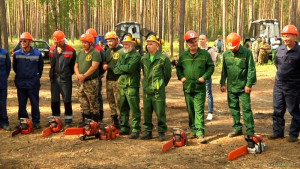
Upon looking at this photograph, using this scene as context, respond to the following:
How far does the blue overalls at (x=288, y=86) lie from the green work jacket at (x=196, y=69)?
1267 millimetres

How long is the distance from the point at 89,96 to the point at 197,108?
2271 mm

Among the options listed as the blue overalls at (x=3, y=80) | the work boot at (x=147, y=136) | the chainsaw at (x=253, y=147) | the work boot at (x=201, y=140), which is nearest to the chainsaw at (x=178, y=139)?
the work boot at (x=201, y=140)

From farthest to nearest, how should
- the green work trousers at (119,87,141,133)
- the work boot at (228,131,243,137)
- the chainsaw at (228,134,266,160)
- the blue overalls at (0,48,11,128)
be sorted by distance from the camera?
1. the blue overalls at (0,48,11,128)
2. the work boot at (228,131,243,137)
3. the green work trousers at (119,87,141,133)
4. the chainsaw at (228,134,266,160)

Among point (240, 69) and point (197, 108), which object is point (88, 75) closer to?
point (197, 108)

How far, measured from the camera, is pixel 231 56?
21.4ft

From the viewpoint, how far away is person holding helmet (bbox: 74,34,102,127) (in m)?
6.95

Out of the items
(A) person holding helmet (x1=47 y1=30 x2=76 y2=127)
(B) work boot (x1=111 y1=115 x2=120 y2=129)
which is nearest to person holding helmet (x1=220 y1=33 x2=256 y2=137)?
(B) work boot (x1=111 y1=115 x2=120 y2=129)

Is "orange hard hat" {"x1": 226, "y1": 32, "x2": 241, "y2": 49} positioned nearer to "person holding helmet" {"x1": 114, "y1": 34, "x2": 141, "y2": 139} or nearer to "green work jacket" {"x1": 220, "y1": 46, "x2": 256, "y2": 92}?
"green work jacket" {"x1": 220, "y1": 46, "x2": 256, "y2": 92}

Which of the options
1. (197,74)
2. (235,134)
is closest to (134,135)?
(197,74)

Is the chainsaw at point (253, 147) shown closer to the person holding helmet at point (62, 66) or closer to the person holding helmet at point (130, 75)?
the person holding helmet at point (130, 75)

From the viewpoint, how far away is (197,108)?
641 centimetres

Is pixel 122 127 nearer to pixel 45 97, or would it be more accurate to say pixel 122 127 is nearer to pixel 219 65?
pixel 45 97

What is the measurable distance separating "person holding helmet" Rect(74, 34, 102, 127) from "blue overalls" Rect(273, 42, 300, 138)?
3.53 m

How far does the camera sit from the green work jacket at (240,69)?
6340 millimetres
